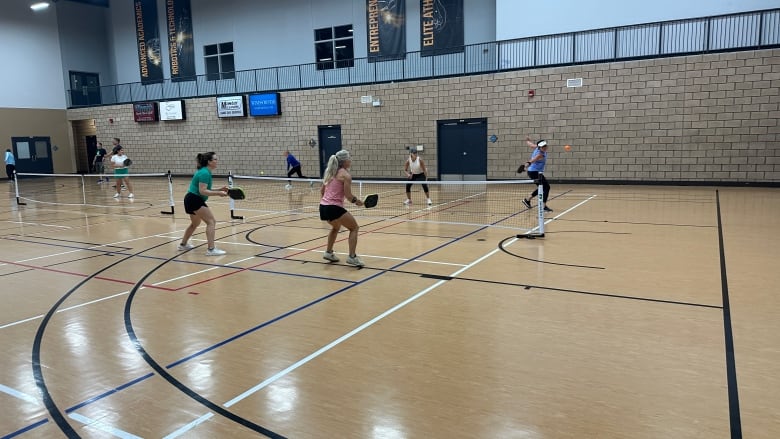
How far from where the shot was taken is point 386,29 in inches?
1014

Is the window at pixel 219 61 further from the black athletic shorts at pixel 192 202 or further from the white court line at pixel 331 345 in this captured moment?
the white court line at pixel 331 345

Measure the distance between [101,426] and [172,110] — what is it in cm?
3067

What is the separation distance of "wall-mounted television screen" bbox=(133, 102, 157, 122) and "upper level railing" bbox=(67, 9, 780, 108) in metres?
1.96

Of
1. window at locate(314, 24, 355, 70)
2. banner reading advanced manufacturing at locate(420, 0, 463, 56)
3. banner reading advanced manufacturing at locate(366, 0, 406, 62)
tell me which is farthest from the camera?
window at locate(314, 24, 355, 70)

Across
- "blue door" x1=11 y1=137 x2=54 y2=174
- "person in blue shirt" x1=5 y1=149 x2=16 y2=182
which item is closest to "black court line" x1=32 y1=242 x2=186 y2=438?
"person in blue shirt" x1=5 y1=149 x2=16 y2=182

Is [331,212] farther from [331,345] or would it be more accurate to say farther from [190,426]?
[190,426]

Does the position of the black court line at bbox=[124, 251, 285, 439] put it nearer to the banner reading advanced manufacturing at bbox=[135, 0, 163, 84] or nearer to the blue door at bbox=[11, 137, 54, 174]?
the banner reading advanced manufacturing at bbox=[135, 0, 163, 84]

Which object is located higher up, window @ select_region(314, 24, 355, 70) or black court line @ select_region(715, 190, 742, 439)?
window @ select_region(314, 24, 355, 70)

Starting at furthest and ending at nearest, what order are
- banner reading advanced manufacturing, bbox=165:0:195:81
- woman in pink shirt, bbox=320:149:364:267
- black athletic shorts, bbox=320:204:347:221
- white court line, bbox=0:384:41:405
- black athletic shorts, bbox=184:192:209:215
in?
1. banner reading advanced manufacturing, bbox=165:0:195:81
2. black athletic shorts, bbox=184:192:209:215
3. black athletic shorts, bbox=320:204:347:221
4. woman in pink shirt, bbox=320:149:364:267
5. white court line, bbox=0:384:41:405

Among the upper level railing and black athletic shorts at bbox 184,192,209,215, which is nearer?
black athletic shorts at bbox 184,192,209,215

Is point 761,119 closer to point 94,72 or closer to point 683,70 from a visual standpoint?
point 683,70

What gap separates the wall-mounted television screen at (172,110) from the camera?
3064 cm

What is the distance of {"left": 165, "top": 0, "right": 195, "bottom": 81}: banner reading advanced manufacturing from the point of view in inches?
1248

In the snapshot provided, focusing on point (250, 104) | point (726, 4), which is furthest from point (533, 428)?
point (250, 104)
